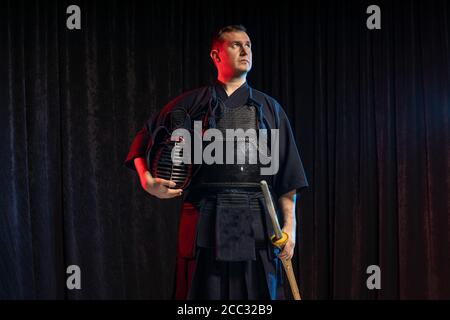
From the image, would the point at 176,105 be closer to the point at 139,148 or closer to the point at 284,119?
the point at 139,148

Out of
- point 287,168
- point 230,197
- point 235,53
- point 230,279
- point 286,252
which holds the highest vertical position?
point 235,53

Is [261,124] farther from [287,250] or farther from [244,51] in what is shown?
[287,250]

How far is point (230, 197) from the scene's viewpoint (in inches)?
117

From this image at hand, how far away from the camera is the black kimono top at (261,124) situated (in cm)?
312

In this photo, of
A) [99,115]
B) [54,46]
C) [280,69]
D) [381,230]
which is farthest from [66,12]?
[381,230]

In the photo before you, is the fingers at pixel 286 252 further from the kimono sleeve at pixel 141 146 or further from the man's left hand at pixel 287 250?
the kimono sleeve at pixel 141 146

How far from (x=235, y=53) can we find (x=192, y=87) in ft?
2.24

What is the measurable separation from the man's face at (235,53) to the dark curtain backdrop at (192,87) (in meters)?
0.61

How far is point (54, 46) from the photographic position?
357 cm

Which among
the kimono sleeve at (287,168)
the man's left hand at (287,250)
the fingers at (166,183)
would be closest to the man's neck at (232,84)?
the kimono sleeve at (287,168)

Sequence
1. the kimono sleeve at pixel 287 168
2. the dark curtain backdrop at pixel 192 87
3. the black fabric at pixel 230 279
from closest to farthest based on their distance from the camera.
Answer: the black fabric at pixel 230 279 < the kimono sleeve at pixel 287 168 < the dark curtain backdrop at pixel 192 87

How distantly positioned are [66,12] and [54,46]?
21cm

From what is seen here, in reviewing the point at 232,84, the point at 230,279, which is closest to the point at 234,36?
the point at 232,84

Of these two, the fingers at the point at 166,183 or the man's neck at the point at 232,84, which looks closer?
the fingers at the point at 166,183
